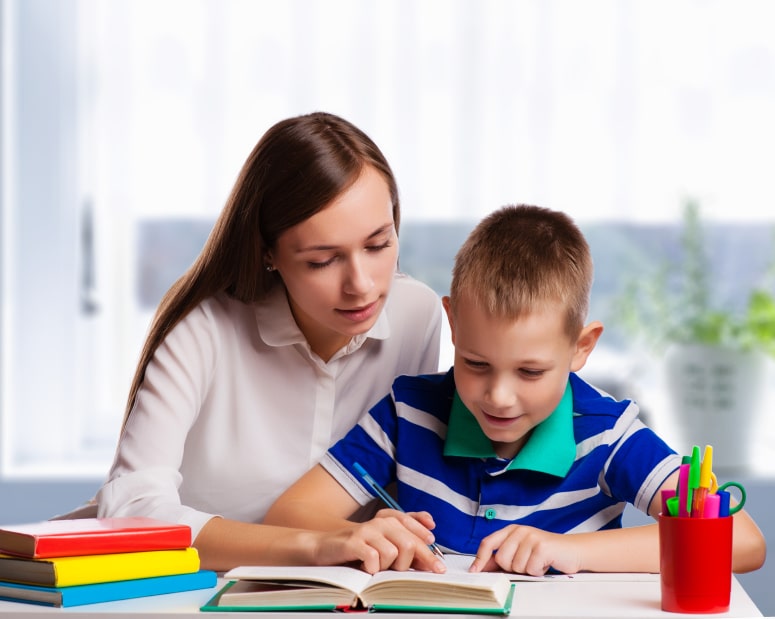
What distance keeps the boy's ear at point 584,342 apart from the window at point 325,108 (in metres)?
1.80

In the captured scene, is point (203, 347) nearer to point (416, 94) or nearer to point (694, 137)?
point (416, 94)

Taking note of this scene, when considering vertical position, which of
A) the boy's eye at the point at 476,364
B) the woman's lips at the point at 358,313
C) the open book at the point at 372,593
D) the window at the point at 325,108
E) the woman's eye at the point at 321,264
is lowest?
the open book at the point at 372,593

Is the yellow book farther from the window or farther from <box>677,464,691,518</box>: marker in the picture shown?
the window

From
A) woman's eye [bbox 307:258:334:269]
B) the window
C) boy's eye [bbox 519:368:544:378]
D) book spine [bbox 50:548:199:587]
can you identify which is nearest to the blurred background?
the window

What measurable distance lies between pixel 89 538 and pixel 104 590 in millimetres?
54

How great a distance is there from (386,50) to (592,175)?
713mm

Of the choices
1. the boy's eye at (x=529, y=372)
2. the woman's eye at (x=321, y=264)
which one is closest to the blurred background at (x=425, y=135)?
the woman's eye at (x=321, y=264)

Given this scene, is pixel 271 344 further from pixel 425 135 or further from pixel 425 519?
pixel 425 135

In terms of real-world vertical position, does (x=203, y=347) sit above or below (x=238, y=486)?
above

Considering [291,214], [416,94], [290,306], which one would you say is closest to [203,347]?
[290,306]

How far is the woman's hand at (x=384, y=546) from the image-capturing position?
3.71 ft

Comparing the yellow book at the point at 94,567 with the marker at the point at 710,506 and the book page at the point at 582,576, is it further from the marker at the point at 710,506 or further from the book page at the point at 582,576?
the marker at the point at 710,506

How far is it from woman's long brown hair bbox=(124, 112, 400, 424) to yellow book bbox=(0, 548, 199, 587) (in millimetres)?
454

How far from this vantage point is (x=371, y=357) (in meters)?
1.64
